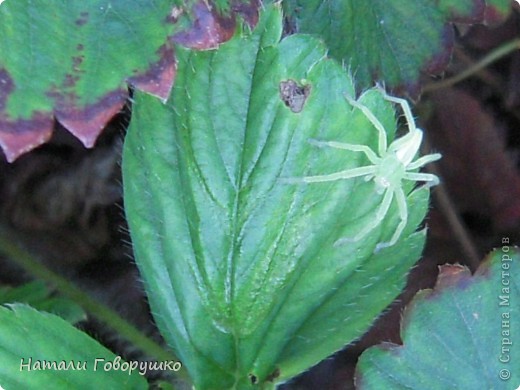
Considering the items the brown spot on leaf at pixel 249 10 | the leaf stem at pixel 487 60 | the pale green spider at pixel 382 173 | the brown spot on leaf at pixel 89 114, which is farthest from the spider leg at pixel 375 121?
the leaf stem at pixel 487 60

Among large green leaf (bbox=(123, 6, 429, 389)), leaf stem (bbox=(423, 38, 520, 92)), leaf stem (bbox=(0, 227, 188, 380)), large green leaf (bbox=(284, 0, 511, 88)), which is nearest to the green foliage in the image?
leaf stem (bbox=(0, 227, 188, 380))

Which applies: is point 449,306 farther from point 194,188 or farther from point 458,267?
point 194,188

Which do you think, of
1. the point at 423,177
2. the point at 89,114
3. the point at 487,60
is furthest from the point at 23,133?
the point at 487,60

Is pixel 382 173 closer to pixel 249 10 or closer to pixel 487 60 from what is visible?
pixel 249 10

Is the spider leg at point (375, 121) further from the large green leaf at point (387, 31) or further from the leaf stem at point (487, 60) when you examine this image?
the leaf stem at point (487, 60)

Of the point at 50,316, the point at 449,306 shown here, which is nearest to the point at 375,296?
the point at 449,306
